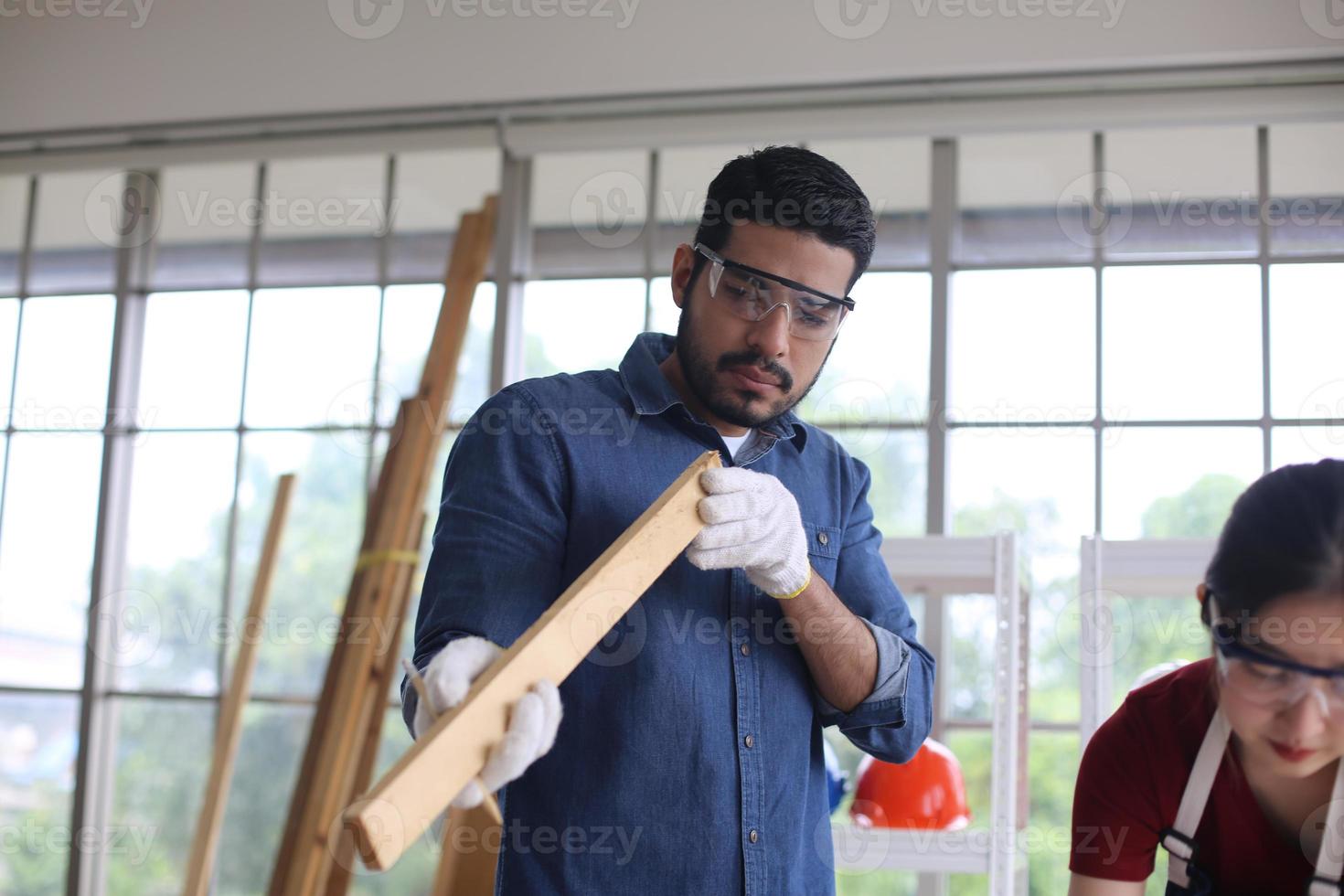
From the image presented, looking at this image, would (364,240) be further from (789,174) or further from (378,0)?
(789,174)

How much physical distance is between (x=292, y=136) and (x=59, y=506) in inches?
57.4

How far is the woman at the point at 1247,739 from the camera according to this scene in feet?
3.49

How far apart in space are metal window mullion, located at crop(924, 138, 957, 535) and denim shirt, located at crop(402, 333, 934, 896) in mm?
1796

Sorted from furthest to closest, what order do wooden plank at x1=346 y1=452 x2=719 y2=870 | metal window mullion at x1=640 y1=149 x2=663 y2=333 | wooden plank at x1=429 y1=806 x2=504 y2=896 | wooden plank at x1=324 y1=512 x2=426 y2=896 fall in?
metal window mullion at x1=640 y1=149 x2=663 y2=333, wooden plank at x1=324 y1=512 x2=426 y2=896, wooden plank at x1=429 y1=806 x2=504 y2=896, wooden plank at x1=346 y1=452 x2=719 y2=870

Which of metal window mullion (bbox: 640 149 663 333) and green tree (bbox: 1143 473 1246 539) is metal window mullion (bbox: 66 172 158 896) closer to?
metal window mullion (bbox: 640 149 663 333)

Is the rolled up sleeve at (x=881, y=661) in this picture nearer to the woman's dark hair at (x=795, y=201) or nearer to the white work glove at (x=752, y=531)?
the white work glove at (x=752, y=531)

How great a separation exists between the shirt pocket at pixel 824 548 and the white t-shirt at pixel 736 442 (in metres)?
0.12

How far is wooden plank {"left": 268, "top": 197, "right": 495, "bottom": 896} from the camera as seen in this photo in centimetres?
305

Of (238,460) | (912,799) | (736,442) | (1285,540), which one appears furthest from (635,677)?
(238,460)

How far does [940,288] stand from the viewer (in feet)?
10.7

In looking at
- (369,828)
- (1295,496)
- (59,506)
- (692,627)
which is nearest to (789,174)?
(692,627)

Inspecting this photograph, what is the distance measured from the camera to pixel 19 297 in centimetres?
408

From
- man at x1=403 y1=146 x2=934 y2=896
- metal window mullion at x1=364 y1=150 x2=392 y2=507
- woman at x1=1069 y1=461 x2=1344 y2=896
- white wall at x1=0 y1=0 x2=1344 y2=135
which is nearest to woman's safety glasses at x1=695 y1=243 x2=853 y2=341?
man at x1=403 y1=146 x2=934 y2=896

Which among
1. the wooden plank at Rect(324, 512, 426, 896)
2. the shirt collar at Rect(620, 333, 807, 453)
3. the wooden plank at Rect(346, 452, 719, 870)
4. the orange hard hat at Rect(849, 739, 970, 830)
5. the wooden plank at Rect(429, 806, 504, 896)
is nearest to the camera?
the wooden plank at Rect(346, 452, 719, 870)
